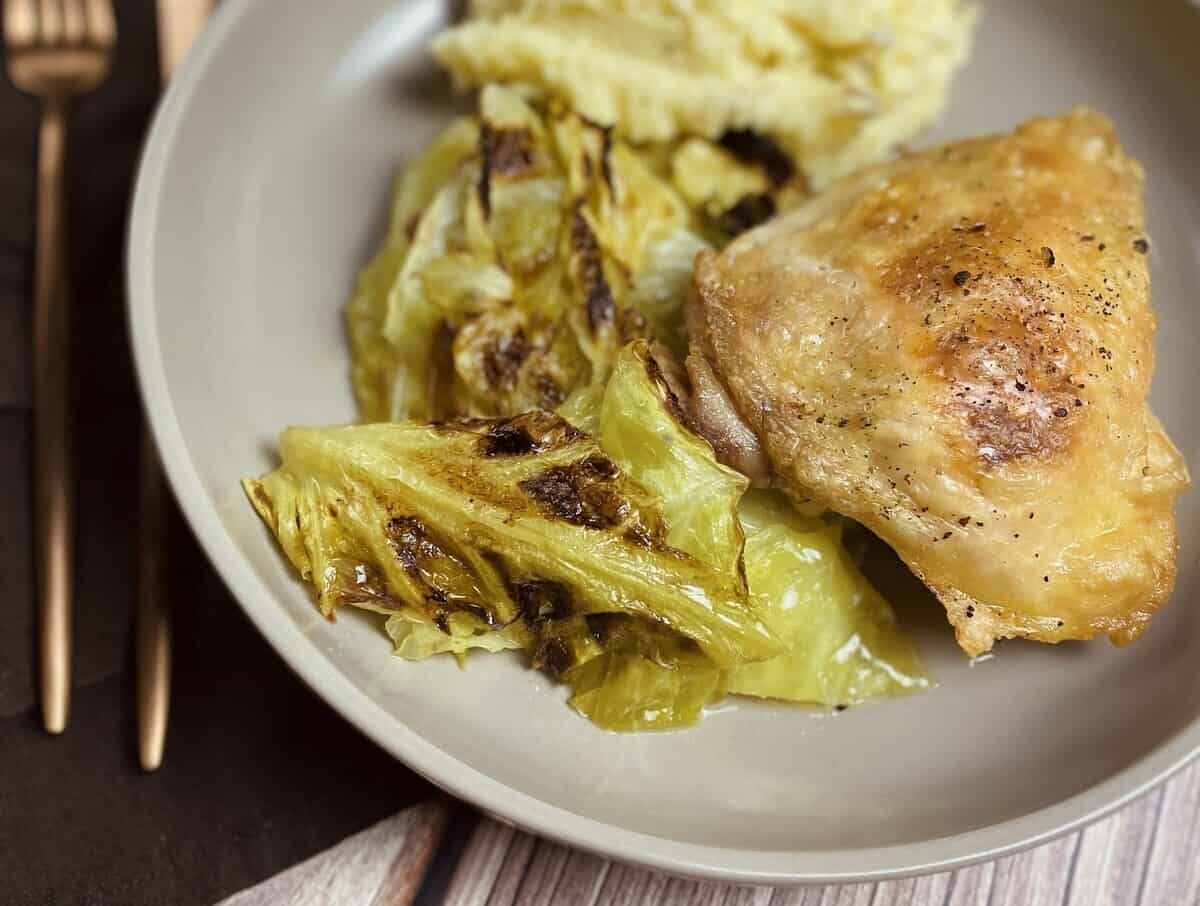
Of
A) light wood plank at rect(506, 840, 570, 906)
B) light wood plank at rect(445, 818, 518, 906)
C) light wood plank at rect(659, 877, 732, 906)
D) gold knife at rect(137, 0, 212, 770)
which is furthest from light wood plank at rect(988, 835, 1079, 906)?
gold knife at rect(137, 0, 212, 770)

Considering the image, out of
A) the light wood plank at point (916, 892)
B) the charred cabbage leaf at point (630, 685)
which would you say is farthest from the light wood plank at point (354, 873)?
the light wood plank at point (916, 892)

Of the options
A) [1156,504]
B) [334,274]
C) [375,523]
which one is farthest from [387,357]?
[1156,504]

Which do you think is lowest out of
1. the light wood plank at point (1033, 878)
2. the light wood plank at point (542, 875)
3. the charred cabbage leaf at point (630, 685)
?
the light wood plank at point (542, 875)

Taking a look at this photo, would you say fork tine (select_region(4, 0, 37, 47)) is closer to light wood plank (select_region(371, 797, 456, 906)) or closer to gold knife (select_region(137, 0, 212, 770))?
gold knife (select_region(137, 0, 212, 770))

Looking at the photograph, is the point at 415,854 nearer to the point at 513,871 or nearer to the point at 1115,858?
the point at 513,871

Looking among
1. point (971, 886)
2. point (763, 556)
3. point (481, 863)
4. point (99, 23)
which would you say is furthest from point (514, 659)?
point (99, 23)

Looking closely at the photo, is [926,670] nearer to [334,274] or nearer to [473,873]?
[473,873]

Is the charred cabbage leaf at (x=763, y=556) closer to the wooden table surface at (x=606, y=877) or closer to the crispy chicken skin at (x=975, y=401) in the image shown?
the crispy chicken skin at (x=975, y=401)
